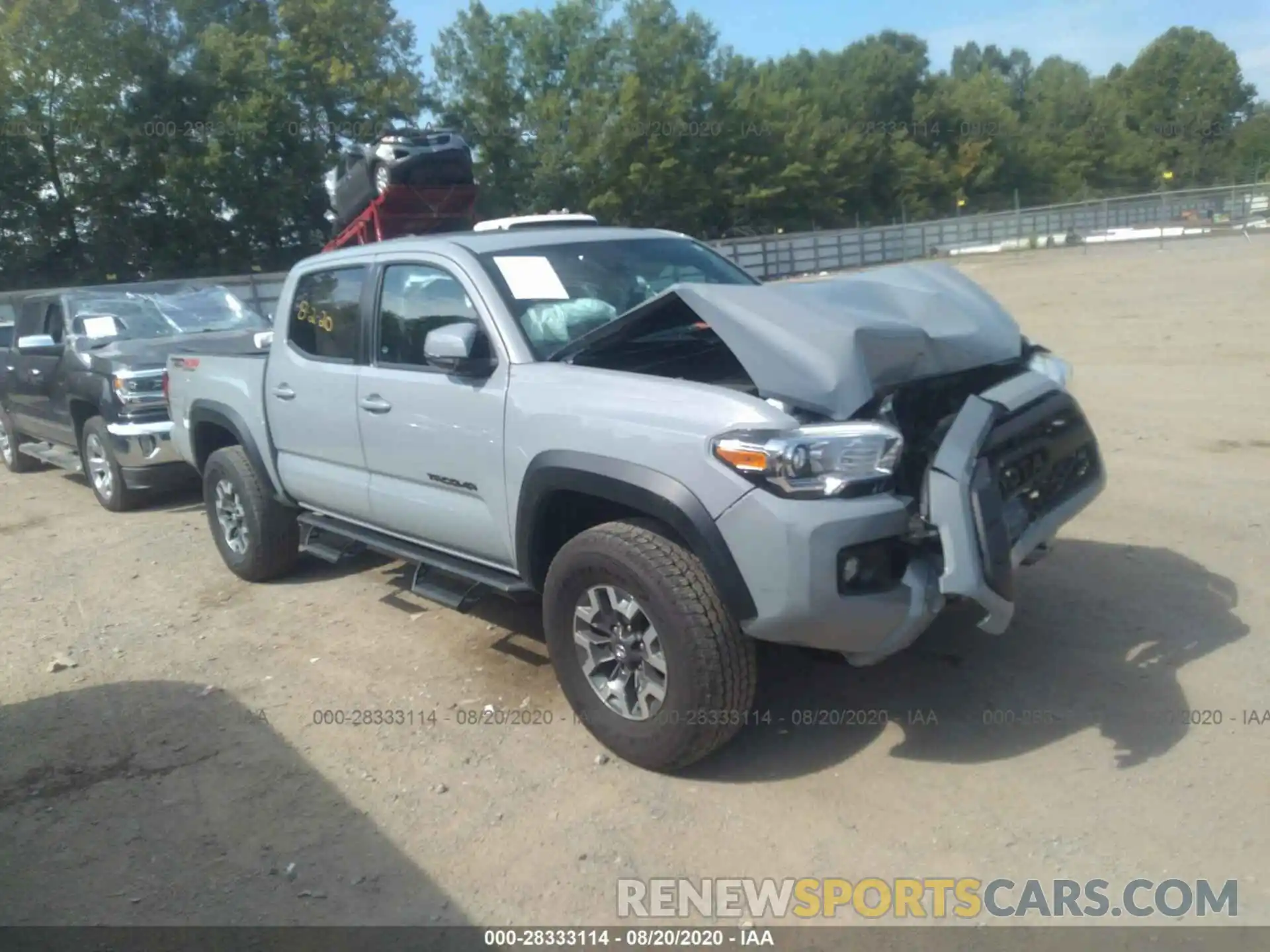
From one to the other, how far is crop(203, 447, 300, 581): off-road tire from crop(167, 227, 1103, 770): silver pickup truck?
0.95m

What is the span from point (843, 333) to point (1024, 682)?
1770mm

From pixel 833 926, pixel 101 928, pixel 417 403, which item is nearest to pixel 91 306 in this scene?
pixel 417 403

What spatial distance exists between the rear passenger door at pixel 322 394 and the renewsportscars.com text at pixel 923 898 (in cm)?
276

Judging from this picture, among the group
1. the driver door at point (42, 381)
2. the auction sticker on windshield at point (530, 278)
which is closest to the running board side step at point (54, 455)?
the driver door at point (42, 381)

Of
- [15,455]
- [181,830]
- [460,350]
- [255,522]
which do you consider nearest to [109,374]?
[255,522]

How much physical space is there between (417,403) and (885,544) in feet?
7.46

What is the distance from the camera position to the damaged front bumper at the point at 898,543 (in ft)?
11.9

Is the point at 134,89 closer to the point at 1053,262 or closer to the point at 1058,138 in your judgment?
the point at 1053,262

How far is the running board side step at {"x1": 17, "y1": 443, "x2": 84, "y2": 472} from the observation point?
33.3 ft

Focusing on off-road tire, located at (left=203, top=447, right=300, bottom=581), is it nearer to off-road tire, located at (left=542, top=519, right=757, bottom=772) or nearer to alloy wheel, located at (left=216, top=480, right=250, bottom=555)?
alloy wheel, located at (left=216, top=480, right=250, bottom=555)

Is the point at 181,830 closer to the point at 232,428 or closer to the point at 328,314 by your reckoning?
the point at 328,314

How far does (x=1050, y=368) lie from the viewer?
4.83 m

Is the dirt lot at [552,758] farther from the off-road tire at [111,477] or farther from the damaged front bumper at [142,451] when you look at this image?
the off-road tire at [111,477]

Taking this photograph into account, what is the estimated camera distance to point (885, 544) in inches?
149
